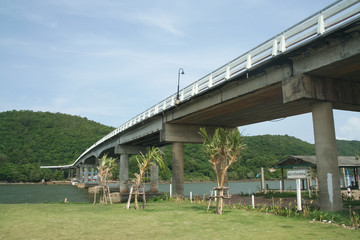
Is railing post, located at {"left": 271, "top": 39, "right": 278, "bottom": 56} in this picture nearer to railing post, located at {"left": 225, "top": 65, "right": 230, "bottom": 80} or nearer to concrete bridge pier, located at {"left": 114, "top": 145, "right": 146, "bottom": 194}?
railing post, located at {"left": 225, "top": 65, "right": 230, "bottom": 80}

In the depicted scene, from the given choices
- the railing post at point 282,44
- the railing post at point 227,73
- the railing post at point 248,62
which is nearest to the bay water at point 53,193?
the railing post at point 227,73

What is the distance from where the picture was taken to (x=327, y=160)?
1583cm

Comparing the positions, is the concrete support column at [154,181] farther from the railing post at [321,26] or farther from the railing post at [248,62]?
the railing post at [321,26]

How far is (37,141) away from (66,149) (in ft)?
47.5

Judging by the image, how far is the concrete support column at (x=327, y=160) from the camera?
1533 centimetres

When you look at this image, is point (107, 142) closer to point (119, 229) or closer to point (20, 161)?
point (119, 229)

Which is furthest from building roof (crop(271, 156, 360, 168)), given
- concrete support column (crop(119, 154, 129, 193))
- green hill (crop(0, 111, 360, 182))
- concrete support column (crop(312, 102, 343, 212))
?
green hill (crop(0, 111, 360, 182))

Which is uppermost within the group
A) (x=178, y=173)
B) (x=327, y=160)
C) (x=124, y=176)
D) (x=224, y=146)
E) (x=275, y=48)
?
(x=275, y=48)

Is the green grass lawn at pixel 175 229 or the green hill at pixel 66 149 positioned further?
the green hill at pixel 66 149

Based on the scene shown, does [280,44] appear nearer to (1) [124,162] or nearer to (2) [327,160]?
(2) [327,160]

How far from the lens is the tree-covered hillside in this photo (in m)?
132

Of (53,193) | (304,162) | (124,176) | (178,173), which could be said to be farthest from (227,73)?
(53,193)

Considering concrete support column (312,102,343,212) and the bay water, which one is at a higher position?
concrete support column (312,102,343,212)

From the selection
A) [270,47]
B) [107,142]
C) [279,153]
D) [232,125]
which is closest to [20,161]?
[107,142]
